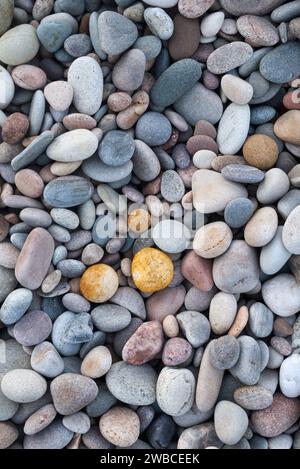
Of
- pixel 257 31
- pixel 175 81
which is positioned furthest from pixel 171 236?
pixel 257 31

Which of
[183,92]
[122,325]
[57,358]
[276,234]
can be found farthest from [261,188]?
[57,358]

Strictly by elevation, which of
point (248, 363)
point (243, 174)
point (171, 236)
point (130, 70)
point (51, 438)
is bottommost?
point (51, 438)

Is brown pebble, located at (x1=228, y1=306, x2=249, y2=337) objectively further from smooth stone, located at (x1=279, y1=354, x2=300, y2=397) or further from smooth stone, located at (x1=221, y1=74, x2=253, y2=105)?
smooth stone, located at (x1=221, y1=74, x2=253, y2=105)

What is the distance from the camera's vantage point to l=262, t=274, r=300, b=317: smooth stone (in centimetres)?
88

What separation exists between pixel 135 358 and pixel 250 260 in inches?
9.7

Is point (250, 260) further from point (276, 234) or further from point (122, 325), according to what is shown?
point (122, 325)

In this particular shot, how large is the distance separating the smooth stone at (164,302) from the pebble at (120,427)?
0.54 feet

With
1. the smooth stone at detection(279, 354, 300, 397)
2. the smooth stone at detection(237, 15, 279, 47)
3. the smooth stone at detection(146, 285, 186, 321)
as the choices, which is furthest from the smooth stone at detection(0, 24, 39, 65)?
the smooth stone at detection(279, 354, 300, 397)

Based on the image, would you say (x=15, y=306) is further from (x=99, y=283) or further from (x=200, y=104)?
(x=200, y=104)

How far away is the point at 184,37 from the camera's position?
922 mm

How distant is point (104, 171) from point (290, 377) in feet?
1.49

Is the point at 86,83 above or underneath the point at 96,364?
above

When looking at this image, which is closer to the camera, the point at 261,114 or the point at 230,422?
the point at 230,422

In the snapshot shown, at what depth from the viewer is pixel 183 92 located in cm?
93
